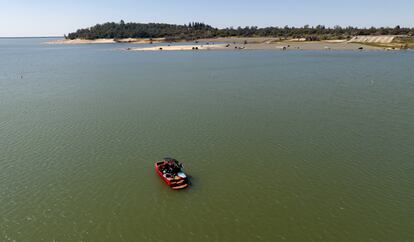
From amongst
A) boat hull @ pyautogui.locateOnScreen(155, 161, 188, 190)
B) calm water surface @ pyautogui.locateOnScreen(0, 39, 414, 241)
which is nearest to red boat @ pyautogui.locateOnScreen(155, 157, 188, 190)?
boat hull @ pyautogui.locateOnScreen(155, 161, 188, 190)

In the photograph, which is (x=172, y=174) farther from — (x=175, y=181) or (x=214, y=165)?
(x=214, y=165)

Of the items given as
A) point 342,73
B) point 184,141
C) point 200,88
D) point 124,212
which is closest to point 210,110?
point 184,141

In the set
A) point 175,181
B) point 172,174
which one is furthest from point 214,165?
point 175,181

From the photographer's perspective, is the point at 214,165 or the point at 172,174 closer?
the point at 172,174

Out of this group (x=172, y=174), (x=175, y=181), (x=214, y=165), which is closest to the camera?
(x=175, y=181)

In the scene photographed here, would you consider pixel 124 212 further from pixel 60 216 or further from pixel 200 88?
pixel 200 88
